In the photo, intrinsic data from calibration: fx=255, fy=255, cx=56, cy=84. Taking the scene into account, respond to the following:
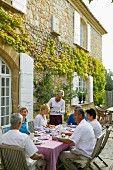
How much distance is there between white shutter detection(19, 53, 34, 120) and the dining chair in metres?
3.31

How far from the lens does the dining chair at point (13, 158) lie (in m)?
3.43

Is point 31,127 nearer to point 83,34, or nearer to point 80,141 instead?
point 80,141

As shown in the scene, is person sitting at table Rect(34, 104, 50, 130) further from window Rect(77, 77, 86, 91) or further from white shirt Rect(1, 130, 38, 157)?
window Rect(77, 77, 86, 91)

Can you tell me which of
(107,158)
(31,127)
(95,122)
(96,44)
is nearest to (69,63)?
(31,127)

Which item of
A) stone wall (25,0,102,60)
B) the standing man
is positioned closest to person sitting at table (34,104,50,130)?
the standing man

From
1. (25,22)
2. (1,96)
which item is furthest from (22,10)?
(1,96)

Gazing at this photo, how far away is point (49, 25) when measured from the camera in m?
9.02

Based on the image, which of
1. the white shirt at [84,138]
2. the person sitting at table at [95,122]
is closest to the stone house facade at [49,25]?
the person sitting at table at [95,122]

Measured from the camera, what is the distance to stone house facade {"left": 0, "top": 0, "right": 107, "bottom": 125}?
6832 mm

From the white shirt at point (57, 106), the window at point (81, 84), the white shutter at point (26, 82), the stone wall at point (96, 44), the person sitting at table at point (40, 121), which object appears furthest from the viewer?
the stone wall at point (96, 44)

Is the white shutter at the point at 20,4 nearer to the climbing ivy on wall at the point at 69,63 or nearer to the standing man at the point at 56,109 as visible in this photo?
the climbing ivy on wall at the point at 69,63

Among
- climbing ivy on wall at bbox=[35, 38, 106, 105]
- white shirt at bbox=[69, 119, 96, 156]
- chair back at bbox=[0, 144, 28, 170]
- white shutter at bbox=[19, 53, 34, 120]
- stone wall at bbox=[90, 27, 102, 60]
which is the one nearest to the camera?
chair back at bbox=[0, 144, 28, 170]

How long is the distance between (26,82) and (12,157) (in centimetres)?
377

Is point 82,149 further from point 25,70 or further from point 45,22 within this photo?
point 45,22
